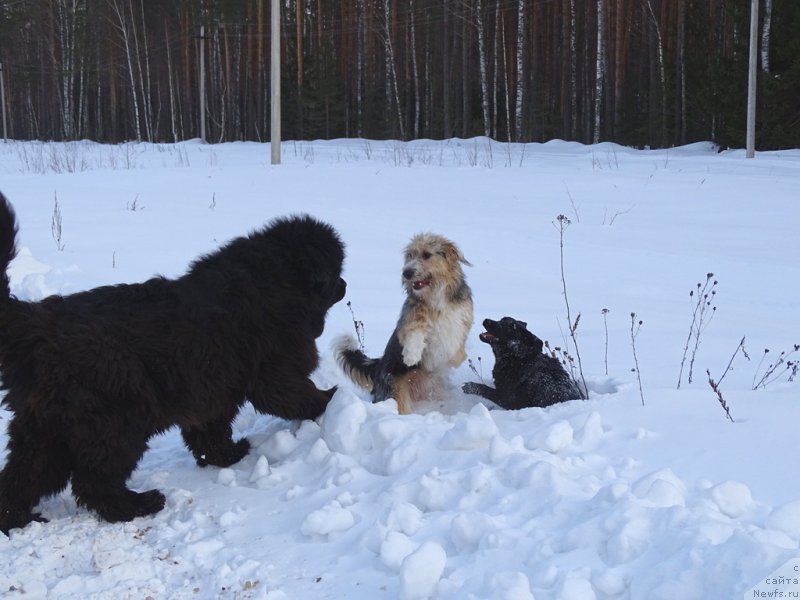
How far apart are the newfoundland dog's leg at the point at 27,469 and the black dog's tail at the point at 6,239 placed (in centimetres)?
63

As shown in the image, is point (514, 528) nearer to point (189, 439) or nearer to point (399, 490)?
point (399, 490)

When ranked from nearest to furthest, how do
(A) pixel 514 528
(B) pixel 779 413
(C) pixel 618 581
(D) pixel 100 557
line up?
(C) pixel 618 581 → (A) pixel 514 528 → (D) pixel 100 557 → (B) pixel 779 413

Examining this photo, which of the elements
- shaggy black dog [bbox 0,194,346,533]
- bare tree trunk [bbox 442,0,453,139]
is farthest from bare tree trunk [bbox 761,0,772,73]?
shaggy black dog [bbox 0,194,346,533]

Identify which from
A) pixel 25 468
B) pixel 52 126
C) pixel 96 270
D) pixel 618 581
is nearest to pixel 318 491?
pixel 25 468

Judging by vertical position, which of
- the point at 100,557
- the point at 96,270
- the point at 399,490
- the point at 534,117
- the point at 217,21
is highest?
the point at 217,21

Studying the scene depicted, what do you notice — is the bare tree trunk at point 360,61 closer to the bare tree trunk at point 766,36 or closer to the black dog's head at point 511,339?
the bare tree trunk at point 766,36

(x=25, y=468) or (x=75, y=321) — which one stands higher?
(x=75, y=321)

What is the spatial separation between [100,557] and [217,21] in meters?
40.1

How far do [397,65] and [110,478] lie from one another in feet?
131

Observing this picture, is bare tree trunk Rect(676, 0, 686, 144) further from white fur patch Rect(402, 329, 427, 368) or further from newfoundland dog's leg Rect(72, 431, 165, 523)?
newfoundland dog's leg Rect(72, 431, 165, 523)

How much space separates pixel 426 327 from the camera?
17.0 ft

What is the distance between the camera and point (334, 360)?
20.0 ft

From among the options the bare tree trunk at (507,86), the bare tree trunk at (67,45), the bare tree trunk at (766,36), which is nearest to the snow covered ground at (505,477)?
the bare tree trunk at (766,36)

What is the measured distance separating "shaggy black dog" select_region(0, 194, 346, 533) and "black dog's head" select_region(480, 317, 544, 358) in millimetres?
1458
